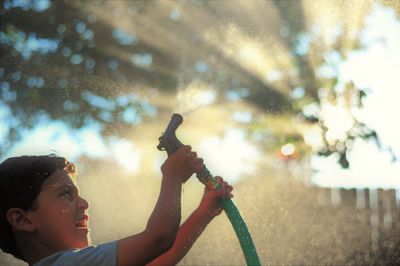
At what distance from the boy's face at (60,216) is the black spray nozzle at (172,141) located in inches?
17.8

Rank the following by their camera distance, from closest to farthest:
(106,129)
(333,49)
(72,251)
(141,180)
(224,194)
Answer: (72,251) < (224,194) < (333,49) < (141,180) < (106,129)

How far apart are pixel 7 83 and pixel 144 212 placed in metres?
4.25

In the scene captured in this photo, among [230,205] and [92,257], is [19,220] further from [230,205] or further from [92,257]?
[230,205]

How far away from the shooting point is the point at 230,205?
1.94m

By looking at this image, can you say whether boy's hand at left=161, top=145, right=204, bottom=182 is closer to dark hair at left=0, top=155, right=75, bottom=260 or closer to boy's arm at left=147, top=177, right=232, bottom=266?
boy's arm at left=147, top=177, right=232, bottom=266

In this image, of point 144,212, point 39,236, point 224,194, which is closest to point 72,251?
point 39,236

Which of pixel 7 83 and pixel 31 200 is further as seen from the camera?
pixel 7 83

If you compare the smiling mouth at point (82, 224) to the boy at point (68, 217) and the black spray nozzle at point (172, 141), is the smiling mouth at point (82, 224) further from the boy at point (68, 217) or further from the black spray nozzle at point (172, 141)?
the black spray nozzle at point (172, 141)

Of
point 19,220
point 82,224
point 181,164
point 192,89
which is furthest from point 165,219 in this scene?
point 192,89

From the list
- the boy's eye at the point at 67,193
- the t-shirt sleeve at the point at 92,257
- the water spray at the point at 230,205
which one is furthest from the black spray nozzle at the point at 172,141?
the boy's eye at the point at 67,193

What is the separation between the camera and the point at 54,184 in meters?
2.11

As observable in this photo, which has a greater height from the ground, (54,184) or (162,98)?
(162,98)

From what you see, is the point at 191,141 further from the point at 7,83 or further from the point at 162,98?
the point at 7,83

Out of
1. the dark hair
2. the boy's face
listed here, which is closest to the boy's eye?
the boy's face
